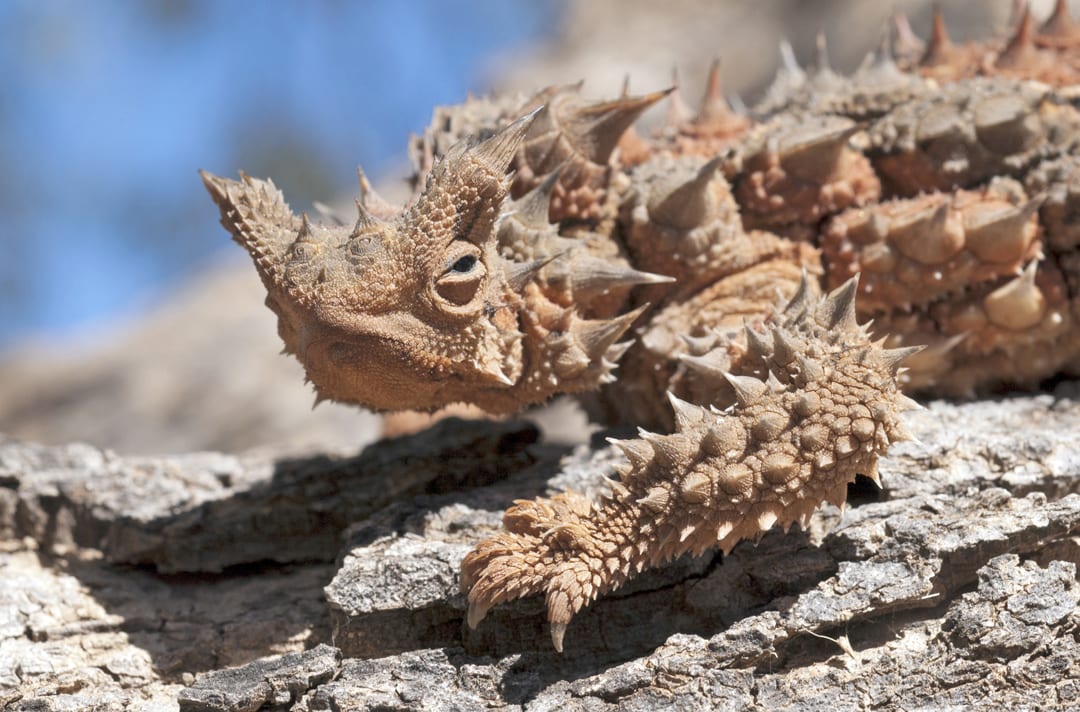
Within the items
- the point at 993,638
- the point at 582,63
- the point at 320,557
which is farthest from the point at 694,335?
the point at 582,63

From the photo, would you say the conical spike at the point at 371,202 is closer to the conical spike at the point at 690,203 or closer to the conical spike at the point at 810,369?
the conical spike at the point at 690,203

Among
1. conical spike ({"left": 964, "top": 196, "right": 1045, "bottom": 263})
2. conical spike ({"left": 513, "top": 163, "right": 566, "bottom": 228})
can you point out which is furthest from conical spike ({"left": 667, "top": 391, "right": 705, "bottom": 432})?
conical spike ({"left": 964, "top": 196, "right": 1045, "bottom": 263})

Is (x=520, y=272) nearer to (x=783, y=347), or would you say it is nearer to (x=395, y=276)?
(x=395, y=276)

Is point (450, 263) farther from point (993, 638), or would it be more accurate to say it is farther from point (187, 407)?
point (187, 407)

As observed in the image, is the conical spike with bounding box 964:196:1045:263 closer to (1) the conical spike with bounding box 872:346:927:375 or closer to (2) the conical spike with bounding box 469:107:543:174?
(1) the conical spike with bounding box 872:346:927:375

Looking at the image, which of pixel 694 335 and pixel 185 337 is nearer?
pixel 694 335

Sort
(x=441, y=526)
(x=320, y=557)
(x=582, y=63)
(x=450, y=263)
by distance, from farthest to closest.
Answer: (x=582, y=63) → (x=320, y=557) → (x=441, y=526) → (x=450, y=263)
